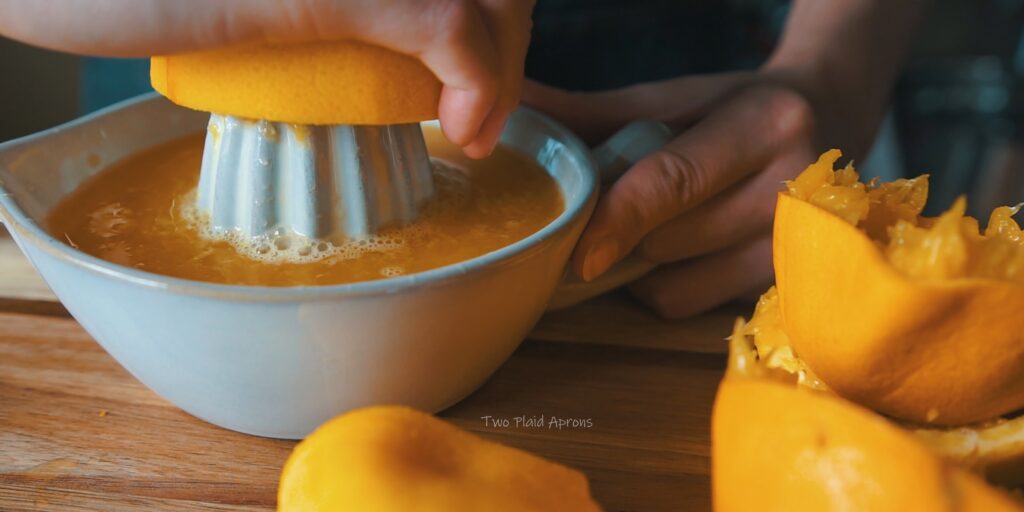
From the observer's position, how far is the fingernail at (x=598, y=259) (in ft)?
1.84

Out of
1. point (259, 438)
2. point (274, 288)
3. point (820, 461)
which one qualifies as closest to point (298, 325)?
point (274, 288)

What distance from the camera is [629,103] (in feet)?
2.55

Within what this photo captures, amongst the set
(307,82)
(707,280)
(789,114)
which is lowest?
(707,280)

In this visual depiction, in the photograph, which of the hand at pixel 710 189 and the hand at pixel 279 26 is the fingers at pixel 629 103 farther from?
the hand at pixel 279 26

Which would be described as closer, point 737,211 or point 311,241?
point 311,241

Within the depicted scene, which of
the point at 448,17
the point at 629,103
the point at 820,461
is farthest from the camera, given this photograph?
the point at 629,103

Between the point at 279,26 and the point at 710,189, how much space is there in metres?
0.36

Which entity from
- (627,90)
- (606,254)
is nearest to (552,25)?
(627,90)

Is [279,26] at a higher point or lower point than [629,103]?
higher

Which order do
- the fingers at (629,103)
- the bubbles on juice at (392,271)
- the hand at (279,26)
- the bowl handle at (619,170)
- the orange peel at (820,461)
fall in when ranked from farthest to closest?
the fingers at (629,103) < the bowl handle at (619,170) < the bubbles on juice at (392,271) < the hand at (279,26) < the orange peel at (820,461)

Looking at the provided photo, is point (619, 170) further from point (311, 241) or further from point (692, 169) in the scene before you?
point (311, 241)

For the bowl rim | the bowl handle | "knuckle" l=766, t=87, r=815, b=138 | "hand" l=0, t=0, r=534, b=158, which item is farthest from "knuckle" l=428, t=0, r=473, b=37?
"knuckle" l=766, t=87, r=815, b=138

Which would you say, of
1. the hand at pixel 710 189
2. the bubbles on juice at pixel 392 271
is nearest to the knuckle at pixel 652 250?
the hand at pixel 710 189

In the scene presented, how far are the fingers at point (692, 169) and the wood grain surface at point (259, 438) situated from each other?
0.26ft
